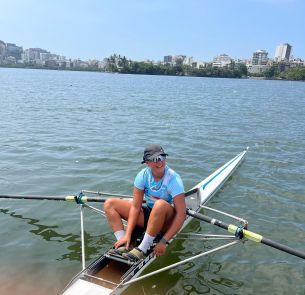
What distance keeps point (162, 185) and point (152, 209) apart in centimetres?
51

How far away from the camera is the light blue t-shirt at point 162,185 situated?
6609 millimetres

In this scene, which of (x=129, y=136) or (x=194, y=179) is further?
(x=129, y=136)

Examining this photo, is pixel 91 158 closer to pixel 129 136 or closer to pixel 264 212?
pixel 129 136

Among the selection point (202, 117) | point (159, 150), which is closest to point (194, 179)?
point (159, 150)

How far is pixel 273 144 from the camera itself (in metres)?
18.7

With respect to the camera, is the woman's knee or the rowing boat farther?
the woman's knee

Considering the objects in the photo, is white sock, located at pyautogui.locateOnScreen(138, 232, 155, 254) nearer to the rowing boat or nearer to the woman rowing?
the woman rowing

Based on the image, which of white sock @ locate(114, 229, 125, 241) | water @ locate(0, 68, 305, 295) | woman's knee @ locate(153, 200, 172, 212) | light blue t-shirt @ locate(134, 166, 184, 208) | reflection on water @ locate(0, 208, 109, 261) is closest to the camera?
woman's knee @ locate(153, 200, 172, 212)

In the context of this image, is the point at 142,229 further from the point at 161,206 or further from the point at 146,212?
the point at 161,206

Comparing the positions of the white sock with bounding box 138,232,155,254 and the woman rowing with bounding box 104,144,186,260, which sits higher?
the woman rowing with bounding box 104,144,186,260

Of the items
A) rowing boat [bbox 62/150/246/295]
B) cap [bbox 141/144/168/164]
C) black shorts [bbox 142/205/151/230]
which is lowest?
rowing boat [bbox 62/150/246/295]

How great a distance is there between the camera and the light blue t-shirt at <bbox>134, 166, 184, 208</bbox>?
6609mm

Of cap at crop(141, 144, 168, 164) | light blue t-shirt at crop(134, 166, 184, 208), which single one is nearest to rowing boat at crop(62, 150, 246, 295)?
light blue t-shirt at crop(134, 166, 184, 208)

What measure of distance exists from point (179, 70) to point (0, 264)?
196 m
